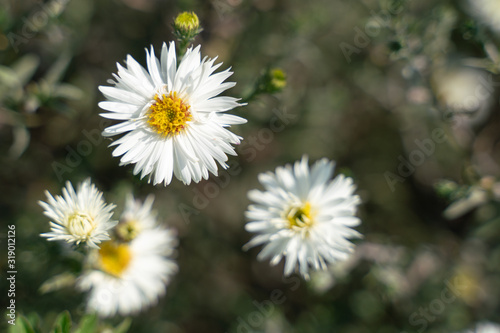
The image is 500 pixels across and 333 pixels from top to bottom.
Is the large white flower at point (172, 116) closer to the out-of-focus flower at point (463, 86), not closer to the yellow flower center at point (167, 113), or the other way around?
the yellow flower center at point (167, 113)

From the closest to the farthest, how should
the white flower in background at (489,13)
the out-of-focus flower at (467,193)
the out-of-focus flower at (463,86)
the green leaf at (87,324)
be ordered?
the green leaf at (87,324), the out-of-focus flower at (467,193), the white flower in background at (489,13), the out-of-focus flower at (463,86)

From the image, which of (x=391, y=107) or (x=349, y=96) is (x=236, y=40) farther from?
(x=391, y=107)

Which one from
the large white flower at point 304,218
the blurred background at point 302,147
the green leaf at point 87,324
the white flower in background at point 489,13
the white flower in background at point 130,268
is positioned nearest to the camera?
the green leaf at point 87,324

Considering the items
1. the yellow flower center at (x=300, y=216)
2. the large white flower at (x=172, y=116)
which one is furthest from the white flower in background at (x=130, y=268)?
the yellow flower center at (x=300, y=216)

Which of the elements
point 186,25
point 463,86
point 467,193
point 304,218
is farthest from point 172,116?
point 463,86

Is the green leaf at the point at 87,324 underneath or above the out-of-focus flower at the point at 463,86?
underneath

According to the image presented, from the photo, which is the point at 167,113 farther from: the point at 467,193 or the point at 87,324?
the point at 467,193

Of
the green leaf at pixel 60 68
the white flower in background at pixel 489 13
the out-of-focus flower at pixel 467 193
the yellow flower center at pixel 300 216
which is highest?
the green leaf at pixel 60 68
